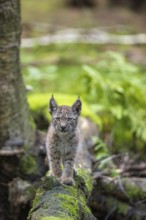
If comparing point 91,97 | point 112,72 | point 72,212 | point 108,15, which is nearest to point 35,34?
point 108,15

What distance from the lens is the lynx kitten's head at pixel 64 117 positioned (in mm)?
5996

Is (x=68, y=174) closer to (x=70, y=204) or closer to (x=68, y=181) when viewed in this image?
(x=68, y=181)

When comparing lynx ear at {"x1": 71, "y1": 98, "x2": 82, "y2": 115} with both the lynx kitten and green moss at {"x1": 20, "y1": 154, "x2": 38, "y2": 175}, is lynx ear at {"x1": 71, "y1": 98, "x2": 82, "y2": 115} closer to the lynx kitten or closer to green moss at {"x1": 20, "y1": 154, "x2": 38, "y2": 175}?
the lynx kitten

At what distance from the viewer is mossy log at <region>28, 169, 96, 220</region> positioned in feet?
16.1

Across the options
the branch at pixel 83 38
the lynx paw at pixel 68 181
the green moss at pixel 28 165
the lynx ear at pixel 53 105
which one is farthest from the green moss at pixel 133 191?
the branch at pixel 83 38

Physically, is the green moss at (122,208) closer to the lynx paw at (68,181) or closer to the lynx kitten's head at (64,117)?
the lynx paw at (68,181)

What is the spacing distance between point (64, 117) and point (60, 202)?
1147 mm

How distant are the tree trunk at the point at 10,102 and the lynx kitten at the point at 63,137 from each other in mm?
1082

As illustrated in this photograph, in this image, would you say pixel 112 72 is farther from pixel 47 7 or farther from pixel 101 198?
pixel 47 7

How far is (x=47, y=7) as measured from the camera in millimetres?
19594

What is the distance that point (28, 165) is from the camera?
7371 mm

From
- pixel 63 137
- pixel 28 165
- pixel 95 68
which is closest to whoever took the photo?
pixel 63 137

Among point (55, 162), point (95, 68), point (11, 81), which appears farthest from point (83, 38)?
point (55, 162)

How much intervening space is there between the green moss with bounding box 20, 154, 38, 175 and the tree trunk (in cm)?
8
